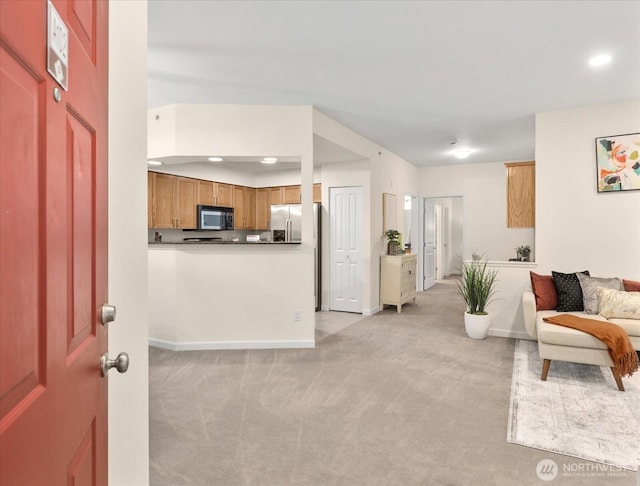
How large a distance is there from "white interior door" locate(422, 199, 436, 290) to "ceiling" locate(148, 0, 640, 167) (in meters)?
4.05

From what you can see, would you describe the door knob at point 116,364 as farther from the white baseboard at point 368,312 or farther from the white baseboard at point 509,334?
the white baseboard at point 368,312

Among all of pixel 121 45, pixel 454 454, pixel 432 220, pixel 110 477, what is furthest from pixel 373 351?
pixel 432 220

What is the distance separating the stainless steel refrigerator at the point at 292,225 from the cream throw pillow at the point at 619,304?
3779 mm

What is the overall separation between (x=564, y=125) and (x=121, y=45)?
471 centimetres

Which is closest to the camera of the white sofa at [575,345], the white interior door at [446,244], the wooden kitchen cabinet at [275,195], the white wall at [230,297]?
the white sofa at [575,345]

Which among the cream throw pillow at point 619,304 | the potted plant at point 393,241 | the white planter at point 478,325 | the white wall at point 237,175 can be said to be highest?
the white wall at point 237,175

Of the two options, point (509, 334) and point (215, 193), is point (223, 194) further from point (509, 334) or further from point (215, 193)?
point (509, 334)

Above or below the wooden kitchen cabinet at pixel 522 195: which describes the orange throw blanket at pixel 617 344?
below

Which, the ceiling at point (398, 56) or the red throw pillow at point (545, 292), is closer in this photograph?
the ceiling at point (398, 56)

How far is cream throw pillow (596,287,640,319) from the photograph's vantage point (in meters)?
3.43

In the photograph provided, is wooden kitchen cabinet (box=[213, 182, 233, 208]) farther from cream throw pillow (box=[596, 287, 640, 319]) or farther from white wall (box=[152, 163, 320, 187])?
cream throw pillow (box=[596, 287, 640, 319])

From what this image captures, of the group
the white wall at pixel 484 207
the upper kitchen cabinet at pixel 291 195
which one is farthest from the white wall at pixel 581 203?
the upper kitchen cabinet at pixel 291 195

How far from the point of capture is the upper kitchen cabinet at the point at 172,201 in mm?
5477

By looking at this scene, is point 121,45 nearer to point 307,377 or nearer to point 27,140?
point 27,140
